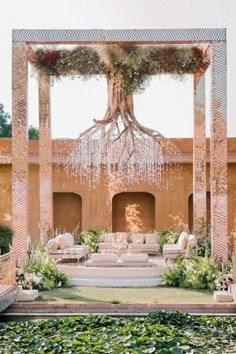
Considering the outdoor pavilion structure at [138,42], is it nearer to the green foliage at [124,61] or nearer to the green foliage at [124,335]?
the green foliage at [124,61]

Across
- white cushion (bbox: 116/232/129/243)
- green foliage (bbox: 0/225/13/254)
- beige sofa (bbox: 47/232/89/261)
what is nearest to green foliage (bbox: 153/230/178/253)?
white cushion (bbox: 116/232/129/243)

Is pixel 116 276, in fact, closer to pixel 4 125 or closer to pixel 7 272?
pixel 7 272

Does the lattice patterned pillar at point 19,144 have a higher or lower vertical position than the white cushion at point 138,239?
higher

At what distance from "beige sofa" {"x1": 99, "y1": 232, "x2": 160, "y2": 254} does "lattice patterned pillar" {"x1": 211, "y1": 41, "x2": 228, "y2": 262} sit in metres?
3.65

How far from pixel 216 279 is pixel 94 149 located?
669 cm

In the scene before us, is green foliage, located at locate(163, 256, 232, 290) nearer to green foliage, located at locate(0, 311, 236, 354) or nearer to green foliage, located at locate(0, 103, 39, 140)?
green foliage, located at locate(0, 311, 236, 354)

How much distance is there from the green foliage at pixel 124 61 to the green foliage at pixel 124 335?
659cm

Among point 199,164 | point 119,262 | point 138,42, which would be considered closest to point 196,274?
point 119,262

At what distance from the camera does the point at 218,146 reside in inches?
555

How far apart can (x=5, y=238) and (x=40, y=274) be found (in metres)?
1.59

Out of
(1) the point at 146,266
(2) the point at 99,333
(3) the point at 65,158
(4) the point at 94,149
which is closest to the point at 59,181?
(3) the point at 65,158

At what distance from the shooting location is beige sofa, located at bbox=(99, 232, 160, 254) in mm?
17922

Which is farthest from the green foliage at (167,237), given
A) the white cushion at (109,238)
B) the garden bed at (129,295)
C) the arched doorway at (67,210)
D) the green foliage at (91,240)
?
the garden bed at (129,295)

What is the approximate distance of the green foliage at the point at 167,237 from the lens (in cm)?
1927
